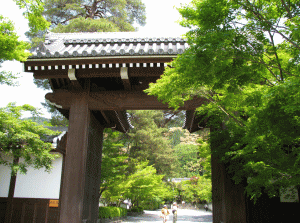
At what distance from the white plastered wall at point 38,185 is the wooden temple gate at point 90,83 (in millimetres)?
1472

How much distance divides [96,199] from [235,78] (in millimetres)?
7628

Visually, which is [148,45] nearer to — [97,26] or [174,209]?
[174,209]

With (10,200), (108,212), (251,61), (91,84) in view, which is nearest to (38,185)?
(10,200)

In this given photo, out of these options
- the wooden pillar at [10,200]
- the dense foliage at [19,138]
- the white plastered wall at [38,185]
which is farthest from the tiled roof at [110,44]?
the white plastered wall at [38,185]

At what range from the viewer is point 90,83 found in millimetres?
7340

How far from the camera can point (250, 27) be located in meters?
3.65

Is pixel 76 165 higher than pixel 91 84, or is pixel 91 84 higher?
pixel 91 84

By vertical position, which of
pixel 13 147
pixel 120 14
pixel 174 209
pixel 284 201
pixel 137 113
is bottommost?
pixel 174 209

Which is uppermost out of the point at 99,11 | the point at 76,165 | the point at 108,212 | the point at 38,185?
the point at 99,11

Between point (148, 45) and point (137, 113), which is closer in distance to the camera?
point (148, 45)

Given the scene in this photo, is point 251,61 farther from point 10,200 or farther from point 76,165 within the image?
point 10,200

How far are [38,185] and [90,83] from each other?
4194mm

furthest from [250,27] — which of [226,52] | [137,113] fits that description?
[137,113]

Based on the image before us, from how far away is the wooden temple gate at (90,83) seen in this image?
6168mm
